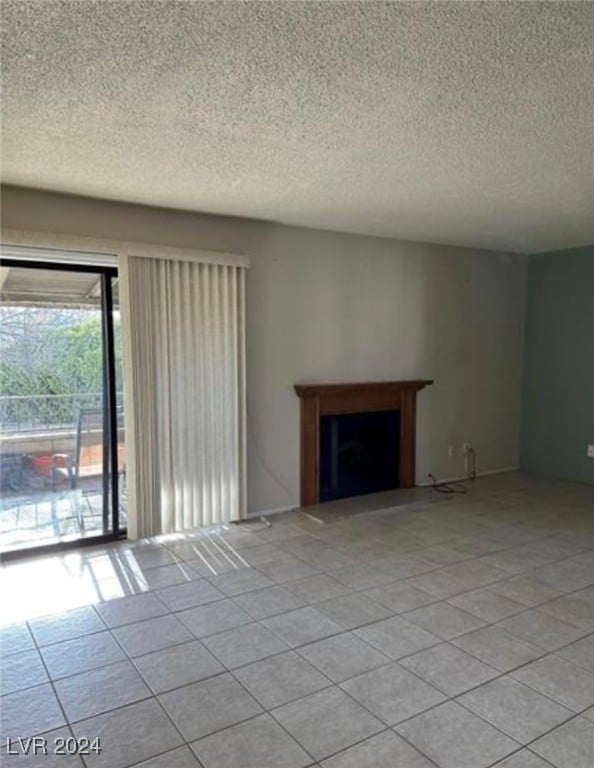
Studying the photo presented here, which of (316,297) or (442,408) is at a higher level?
(316,297)

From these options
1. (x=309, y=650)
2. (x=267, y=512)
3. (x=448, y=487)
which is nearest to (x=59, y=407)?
(x=267, y=512)

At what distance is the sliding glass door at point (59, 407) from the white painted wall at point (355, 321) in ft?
1.42

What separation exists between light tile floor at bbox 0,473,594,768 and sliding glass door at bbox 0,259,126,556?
272 millimetres

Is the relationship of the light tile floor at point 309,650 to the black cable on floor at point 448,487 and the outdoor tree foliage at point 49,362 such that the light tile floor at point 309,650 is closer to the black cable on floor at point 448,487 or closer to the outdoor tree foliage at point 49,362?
the outdoor tree foliage at point 49,362

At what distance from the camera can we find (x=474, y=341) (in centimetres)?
575

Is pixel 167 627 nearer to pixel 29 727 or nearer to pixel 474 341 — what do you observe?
pixel 29 727

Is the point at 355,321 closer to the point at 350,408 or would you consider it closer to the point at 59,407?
the point at 350,408

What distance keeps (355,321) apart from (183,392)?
175 centimetres

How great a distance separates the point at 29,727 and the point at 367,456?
140 inches

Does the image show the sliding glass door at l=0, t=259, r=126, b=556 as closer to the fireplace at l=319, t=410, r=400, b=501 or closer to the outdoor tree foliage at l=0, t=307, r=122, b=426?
the outdoor tree foliage at l=0, t=307, r=122, b=426

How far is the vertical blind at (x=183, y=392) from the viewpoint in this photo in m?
3.80

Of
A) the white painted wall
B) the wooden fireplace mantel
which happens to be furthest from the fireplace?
the white painted wall

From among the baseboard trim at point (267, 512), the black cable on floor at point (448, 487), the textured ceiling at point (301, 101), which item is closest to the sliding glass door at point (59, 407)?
the textured ceiling at point (301, 101)

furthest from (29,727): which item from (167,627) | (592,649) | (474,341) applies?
(474,341)
